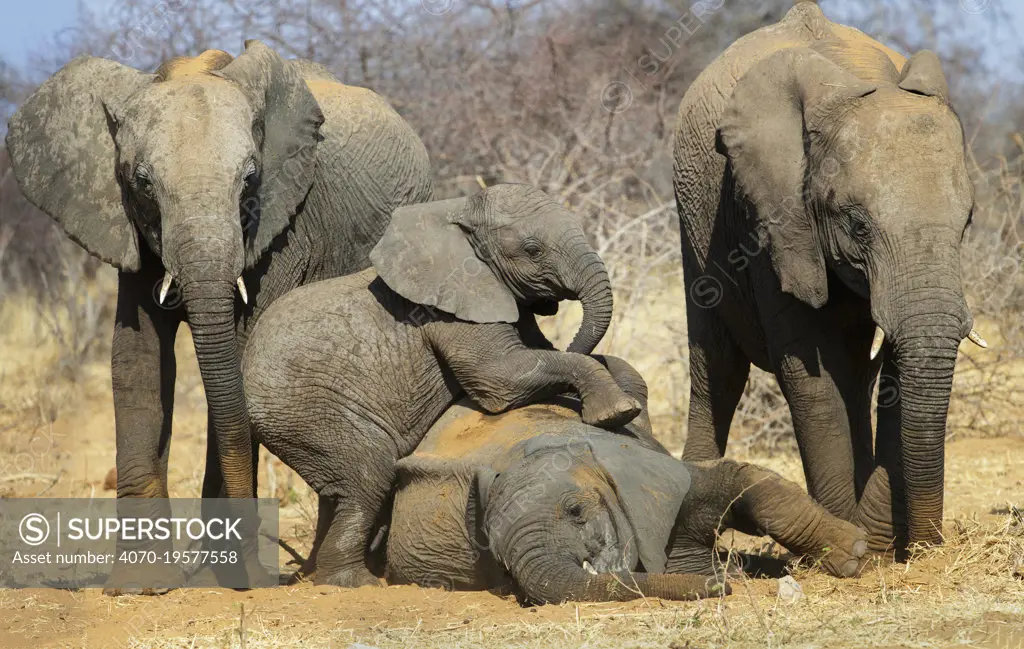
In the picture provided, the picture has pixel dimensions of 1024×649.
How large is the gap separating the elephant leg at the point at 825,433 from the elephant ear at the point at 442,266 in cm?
115

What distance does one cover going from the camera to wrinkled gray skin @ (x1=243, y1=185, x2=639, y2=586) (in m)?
5.97

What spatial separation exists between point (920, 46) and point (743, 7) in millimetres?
3847

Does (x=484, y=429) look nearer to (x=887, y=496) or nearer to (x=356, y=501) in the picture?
(x=356, y=501)

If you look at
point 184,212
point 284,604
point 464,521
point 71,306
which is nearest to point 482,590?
point 464,521

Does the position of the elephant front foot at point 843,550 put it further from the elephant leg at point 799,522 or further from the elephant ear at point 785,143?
the elephant ear at point 785,143

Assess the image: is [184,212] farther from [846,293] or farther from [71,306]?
[71,306]

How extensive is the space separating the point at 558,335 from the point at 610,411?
4.94 metres

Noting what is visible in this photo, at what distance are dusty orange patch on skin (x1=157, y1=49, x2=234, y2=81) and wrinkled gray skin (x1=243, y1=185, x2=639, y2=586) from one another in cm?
98

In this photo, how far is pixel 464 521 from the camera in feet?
18.3

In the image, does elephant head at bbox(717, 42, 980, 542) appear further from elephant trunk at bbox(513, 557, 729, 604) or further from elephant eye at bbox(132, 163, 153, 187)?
elephant eye at bbox(132, 163, 153, 187)

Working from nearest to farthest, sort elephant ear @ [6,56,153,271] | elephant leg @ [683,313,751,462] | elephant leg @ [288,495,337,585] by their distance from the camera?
elephant ear @ [6,56,153,271] → elephant leg @ [288,495,337,585] → elephant leg @ [683,313,751,462]

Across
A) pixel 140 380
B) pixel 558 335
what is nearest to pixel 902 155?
pixel 140 380

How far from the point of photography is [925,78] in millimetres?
5418

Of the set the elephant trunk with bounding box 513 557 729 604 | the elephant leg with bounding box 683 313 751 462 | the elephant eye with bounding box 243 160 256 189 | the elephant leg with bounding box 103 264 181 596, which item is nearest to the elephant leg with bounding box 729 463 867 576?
the elephant trunk with bounding box 513 557 729 604
